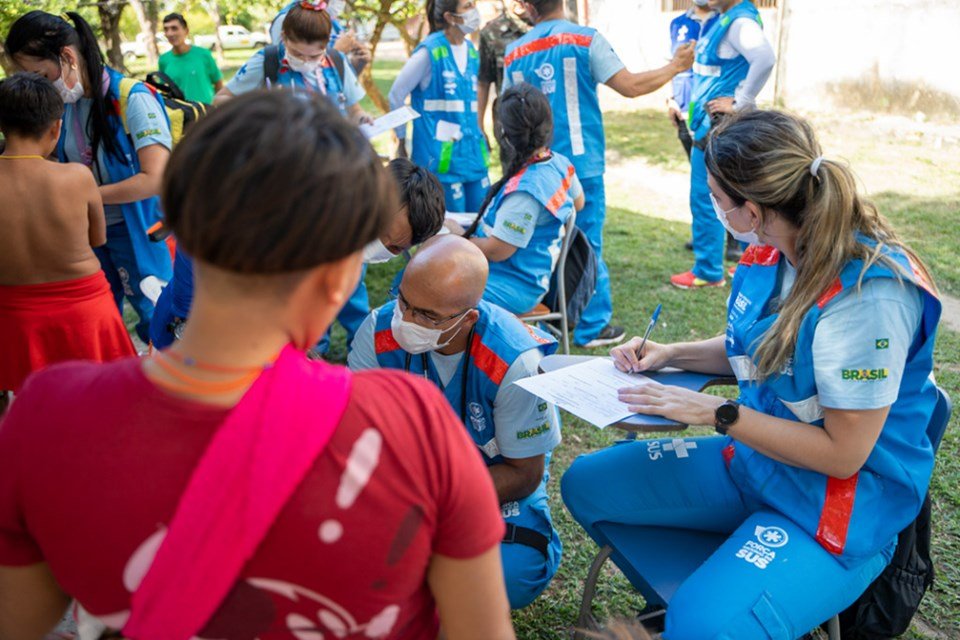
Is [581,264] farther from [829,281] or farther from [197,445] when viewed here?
[197,445]

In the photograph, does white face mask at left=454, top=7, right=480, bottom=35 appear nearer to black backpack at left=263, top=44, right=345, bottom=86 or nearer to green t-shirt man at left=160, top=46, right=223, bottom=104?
black backpack at left=263, top=44, right=345, bottom=86

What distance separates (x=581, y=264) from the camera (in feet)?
13.4

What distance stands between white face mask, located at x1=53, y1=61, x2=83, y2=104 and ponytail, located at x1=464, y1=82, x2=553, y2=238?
1737mm

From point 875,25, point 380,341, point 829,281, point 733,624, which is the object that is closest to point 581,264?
Result: point 380,341

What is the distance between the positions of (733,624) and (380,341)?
120 centimetres

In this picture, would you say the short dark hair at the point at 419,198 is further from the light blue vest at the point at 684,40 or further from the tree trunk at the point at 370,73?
the tree trunk at the point at 370,73

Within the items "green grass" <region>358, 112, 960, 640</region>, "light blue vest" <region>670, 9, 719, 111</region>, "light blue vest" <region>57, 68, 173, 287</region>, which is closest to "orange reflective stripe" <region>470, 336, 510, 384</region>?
"green grass" <region>358, 112, 960, 640</region>

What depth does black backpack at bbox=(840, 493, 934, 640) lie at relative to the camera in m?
2.03

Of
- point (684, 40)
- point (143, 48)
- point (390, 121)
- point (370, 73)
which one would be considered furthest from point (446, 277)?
point (143, 48)

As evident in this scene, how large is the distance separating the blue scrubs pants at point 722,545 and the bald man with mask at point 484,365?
6.4 inches

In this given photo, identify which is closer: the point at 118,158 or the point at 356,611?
the point at 356,611

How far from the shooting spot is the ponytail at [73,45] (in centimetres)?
308

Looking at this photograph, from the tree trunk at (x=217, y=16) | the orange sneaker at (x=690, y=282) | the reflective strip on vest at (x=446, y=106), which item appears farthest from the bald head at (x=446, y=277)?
the tree trunk at (x=217, y=16)

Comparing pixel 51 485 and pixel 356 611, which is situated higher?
pixel 51 485
